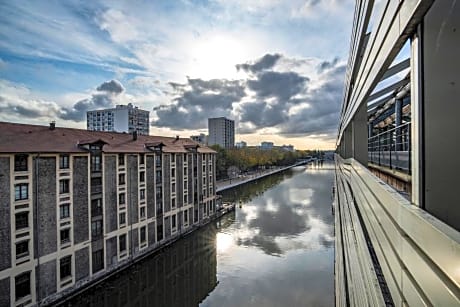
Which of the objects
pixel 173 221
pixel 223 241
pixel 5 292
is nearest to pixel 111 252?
pixel 5 292

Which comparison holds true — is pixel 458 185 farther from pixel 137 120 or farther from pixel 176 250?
pixel 137 120

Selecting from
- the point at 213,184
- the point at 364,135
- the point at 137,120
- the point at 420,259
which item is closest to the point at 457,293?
the point at 420,259

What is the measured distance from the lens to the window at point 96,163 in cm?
1097

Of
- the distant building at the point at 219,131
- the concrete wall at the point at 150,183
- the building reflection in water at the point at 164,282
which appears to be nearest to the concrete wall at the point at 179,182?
the concrete wall at the point at 150,183

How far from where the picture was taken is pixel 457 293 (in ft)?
1.71

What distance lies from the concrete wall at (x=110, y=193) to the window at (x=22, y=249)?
3.06 meters

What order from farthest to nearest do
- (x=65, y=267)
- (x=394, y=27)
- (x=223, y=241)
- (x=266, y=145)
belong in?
(x=266, y=145) → (x=223, y=241) → (x=65, y=267) → (x=394, y=27)

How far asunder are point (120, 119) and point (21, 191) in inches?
1299

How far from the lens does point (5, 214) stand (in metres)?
8.16

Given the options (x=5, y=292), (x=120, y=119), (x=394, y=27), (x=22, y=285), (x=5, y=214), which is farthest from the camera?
(x=120, y=119)

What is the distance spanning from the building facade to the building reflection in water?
576 mm

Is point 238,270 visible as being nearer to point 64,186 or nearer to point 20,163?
point 64,186

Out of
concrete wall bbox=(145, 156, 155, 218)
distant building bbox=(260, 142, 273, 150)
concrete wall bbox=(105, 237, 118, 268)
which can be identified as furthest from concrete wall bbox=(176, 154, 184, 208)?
distant building bbox=(260, 142, 273, 150)

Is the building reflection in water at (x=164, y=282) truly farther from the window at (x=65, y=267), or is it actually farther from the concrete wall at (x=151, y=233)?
the window at (x=65, y=267)
